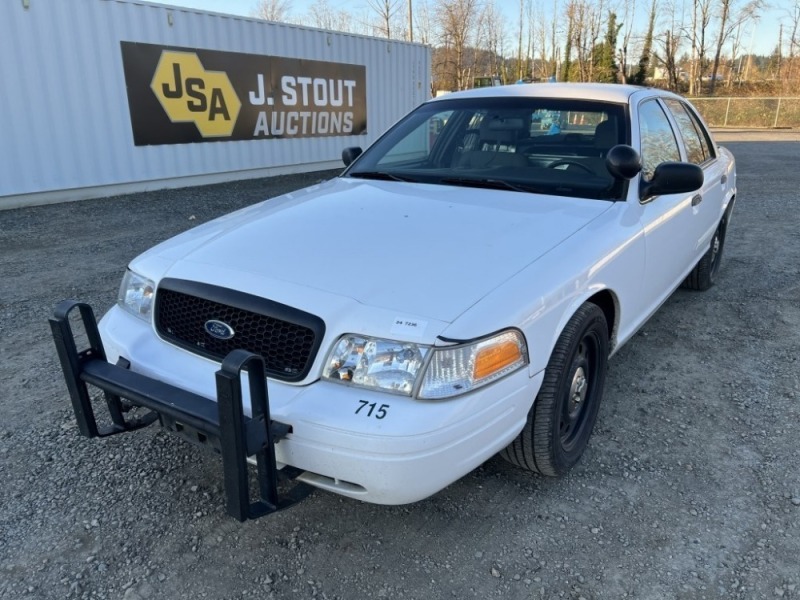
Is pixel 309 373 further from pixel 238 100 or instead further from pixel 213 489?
pixel 238 100

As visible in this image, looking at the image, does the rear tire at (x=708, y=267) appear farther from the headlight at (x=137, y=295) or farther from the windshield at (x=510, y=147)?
the headlight at (x=137, y=295)

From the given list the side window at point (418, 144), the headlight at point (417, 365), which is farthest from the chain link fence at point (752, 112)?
the headlight at point (417, 365)

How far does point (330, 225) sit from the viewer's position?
2.89 metres

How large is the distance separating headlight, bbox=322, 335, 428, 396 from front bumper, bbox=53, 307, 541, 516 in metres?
0.04

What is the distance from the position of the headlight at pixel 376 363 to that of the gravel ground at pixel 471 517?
2.43 ft

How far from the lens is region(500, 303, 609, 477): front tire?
246 centimetres

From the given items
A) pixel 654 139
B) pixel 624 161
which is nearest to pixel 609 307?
pixel 624 161

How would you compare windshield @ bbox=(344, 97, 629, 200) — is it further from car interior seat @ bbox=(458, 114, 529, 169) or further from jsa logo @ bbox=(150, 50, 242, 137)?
jsa logo @ bbox=(150, 50, 242, 137)

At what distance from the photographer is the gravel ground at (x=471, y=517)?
7.31 ft

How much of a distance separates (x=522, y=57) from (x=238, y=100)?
50223 millimetres

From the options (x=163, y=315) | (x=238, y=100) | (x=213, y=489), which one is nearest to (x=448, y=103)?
(x=163, y=315)

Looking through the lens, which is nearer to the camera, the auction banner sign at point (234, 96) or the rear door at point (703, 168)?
the rear door at point (703, 168)

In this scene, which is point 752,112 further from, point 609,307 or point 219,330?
point 219,330

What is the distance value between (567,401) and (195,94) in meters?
10.1
